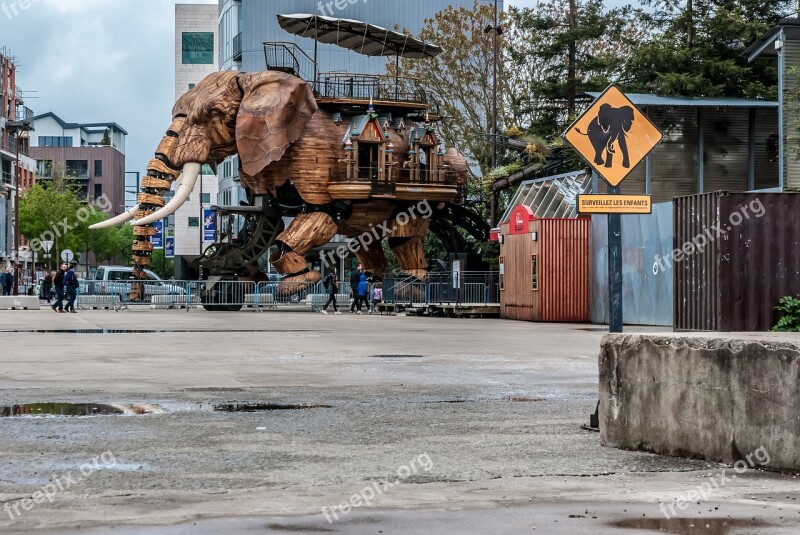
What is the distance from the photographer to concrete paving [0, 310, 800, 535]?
21.0 ft

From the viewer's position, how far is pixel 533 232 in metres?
36.3

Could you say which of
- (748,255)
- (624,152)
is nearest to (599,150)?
(624,152)

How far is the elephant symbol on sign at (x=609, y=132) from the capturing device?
1053 cm

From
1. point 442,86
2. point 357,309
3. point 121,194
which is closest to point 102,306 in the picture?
point 357,309

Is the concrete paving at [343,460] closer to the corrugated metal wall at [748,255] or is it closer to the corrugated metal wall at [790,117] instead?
the corrugated metal wall at [748,255]

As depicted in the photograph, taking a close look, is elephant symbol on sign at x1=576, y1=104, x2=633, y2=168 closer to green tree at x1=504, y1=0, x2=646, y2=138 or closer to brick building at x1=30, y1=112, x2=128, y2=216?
green tree at x1=504, y1=0, x2=646, y2=138

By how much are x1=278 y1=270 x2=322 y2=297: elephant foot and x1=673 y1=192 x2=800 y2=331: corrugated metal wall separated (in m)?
24.1

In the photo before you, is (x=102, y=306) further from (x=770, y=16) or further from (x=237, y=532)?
(x=237, y=532)

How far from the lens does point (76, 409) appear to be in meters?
11.5

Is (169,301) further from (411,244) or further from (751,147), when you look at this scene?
(751,147)

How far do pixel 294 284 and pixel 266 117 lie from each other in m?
6.20

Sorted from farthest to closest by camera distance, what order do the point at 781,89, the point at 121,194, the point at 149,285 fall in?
the point at 121,194 < the point at 149,285 < the point at 781,89

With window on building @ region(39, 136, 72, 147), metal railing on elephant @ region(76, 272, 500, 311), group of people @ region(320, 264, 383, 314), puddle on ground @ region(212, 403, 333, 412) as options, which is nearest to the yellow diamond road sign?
puddle on ground @ region(212, 403, 333, 412)

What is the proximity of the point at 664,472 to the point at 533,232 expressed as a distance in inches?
1118
